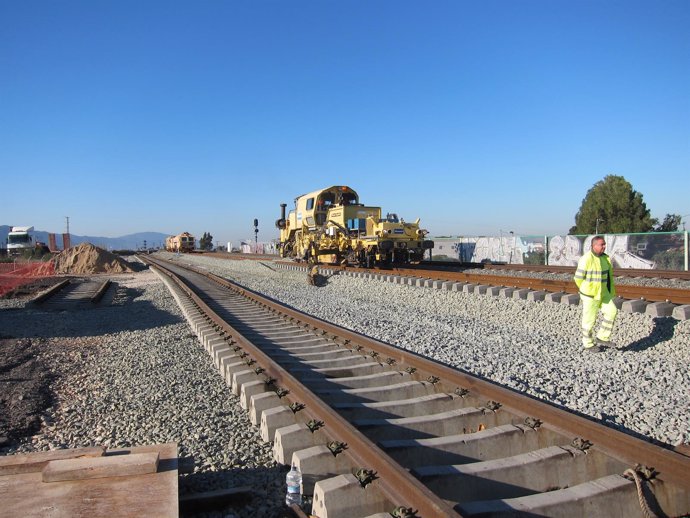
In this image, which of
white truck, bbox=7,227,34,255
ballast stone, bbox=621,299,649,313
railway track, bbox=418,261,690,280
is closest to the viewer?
ballast stone, bbox=621,299,649,313

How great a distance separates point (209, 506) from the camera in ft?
9.96

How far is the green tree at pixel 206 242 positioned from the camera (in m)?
84.2

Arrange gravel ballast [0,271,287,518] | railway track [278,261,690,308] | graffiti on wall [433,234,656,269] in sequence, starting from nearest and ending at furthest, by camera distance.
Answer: gravel ballast [0,271,287,518], railway track [278,261,690,308], graffiti on wall [433,234,656,269]

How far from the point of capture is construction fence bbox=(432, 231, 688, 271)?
709 inches

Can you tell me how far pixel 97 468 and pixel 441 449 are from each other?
6.77 ft

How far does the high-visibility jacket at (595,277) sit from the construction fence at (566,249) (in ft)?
24.1

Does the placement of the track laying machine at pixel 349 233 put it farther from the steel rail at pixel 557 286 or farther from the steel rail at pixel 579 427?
the steel rail at pixel 579 427

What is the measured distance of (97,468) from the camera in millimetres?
2881

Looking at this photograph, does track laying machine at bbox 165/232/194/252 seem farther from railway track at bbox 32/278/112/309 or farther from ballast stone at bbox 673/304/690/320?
ballast stone at bbox 673/304/690/320

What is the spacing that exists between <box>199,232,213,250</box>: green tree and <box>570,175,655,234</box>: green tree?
193 ft

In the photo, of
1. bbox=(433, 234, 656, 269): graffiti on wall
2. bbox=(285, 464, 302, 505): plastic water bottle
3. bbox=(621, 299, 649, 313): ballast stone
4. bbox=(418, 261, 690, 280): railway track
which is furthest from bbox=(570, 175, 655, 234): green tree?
bbox=(285, 464, 302, 505): plastic water bottle

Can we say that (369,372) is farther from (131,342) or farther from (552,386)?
(131,342)

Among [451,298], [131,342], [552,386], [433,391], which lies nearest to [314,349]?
[433,391]

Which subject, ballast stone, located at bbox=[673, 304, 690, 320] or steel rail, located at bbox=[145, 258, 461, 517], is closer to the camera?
steel rail, located at bbox=[145, 258, 461, 517]
